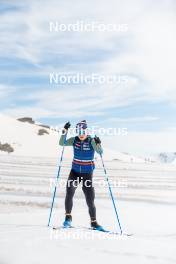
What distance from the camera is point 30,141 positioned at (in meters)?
51.6

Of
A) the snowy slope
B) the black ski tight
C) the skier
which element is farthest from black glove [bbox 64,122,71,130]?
the snowy slope

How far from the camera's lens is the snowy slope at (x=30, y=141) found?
157ft

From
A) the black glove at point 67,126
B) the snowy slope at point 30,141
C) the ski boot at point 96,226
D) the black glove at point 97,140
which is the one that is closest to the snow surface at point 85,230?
the ski boot at point 96,226

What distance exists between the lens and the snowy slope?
47.7 metres

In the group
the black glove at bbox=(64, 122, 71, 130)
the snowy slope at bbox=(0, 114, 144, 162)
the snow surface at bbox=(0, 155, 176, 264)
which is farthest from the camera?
the snowy slope at bbox=(0, 114, 144, 162)

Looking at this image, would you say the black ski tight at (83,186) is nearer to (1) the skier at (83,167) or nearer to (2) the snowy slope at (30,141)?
(1) the skier at (83,167)

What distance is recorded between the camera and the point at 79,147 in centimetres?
952

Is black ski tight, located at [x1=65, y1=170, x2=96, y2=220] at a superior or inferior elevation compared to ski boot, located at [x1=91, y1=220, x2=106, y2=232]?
superior

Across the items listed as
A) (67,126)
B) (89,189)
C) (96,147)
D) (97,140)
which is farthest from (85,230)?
(67,126)

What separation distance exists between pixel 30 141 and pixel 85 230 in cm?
4315

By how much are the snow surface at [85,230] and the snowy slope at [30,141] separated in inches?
1097

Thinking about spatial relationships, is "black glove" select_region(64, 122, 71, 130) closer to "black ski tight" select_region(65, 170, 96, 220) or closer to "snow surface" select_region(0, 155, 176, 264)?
"black ski tight" select_region(65, 170, 96, 220)

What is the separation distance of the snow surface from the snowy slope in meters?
27.9

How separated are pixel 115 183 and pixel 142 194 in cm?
404
